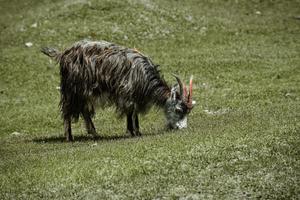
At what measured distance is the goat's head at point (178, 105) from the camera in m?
19.5

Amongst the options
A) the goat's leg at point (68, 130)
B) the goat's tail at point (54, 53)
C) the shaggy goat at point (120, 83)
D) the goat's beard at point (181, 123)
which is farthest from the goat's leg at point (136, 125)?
the goat's tail at point (54, 53)

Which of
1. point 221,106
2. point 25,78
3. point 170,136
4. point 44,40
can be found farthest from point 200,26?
point 170,136

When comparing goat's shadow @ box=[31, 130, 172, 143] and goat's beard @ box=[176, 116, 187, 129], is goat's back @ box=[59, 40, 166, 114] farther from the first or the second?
goat's beard @ box=[176, 116, 187, 129]

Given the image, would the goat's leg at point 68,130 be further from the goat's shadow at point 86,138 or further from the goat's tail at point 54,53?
the goat's tail at point 54,53

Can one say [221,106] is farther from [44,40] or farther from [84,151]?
[44,40]

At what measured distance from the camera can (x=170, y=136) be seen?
57.8 feet

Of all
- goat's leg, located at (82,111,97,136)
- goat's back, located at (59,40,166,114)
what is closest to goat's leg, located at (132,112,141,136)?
goat's back, located at (59,40,166,114)

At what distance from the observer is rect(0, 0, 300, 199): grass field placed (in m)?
13.9

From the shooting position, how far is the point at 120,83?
19.5 metres

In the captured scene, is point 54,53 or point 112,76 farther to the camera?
point 54,53

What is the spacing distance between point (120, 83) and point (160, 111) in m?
2.05

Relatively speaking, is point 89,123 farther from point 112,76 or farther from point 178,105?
point 178,105

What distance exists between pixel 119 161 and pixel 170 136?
112 inches

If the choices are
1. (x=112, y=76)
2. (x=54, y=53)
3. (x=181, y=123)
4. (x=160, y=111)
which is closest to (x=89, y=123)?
(x=112, y=76)
